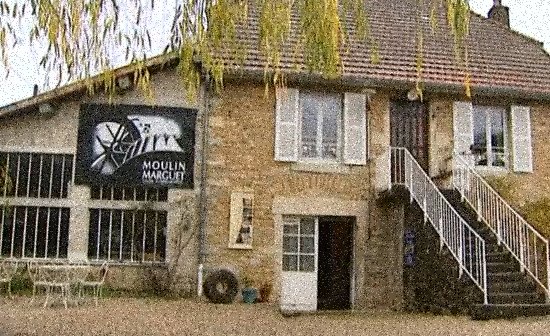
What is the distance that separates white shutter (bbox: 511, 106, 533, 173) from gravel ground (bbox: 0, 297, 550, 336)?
15.4ft

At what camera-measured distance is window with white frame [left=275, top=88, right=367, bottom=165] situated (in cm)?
1411

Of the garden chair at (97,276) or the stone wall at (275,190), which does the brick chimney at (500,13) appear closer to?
the stone wall at (275,190)

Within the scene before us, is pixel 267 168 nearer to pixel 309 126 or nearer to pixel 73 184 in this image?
pixel 309 126

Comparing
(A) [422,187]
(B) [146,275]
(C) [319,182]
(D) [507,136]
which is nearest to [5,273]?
(B) [146,275]

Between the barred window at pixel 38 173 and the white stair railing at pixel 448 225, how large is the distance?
6.43 m

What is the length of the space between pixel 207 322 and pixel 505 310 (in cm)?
450

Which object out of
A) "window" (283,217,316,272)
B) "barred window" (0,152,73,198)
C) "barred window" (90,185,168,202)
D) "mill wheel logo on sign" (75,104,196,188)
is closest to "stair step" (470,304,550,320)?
"window" (283,217,316,272)

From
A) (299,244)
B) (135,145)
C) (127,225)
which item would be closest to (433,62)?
(299,244)

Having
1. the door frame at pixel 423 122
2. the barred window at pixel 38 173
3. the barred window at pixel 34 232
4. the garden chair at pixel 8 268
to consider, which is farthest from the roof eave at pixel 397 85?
the garden chair at pixel 8 268

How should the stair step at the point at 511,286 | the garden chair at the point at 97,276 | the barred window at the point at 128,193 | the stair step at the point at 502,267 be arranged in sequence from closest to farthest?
the stair step at the point at 511,286 → the stair step at the point at 502,267 → the garden chair at the point at 97,276 → the barred window at the point at 128,193

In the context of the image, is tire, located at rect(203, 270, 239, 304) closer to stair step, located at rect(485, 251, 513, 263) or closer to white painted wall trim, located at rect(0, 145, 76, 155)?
white painted wall trim, located at rect(0, 145, 76, 155)

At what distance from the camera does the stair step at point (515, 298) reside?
431 inches

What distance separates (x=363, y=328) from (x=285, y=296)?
13.7 ft

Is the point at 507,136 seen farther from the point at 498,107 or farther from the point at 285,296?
the point at 285,296
